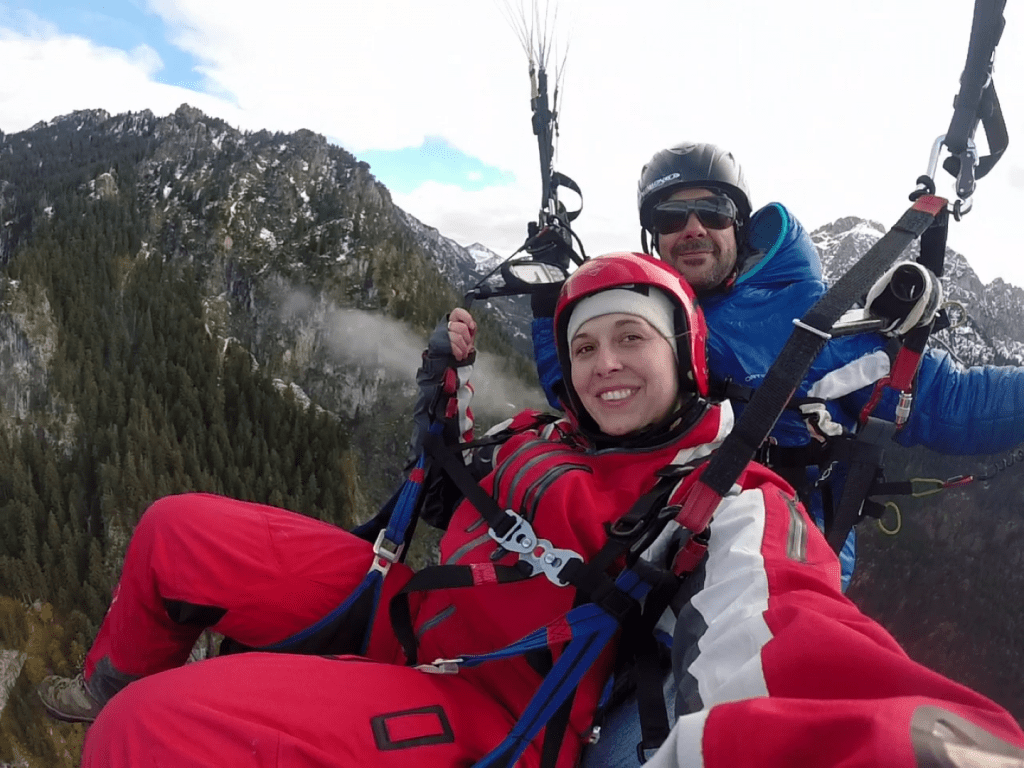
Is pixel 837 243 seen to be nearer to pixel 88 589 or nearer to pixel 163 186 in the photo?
pixel 163 186

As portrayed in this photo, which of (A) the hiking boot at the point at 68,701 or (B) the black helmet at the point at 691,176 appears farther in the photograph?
(B) the black helmet at the point at 691,176

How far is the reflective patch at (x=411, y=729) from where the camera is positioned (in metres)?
1.50

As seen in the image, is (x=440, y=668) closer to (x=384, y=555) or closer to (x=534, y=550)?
(x=534, y=550)

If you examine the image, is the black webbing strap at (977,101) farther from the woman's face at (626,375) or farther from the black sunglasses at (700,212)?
the woman's face at (626,375)

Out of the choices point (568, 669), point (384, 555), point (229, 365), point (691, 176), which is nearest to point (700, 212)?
point (691, 176)

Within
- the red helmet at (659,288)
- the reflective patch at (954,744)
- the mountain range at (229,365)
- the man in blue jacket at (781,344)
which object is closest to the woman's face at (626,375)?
the red helmet at (659,288)

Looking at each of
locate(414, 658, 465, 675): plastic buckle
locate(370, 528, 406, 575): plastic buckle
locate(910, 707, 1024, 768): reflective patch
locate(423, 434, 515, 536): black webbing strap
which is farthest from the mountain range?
locate(910, 707, 1024, 768): reflective patch

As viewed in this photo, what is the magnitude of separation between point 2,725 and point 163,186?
6317 centimetres

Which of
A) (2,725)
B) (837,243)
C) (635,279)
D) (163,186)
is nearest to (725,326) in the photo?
(635,279)

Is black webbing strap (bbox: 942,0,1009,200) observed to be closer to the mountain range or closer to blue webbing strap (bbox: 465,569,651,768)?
blue webbing strap (bbox: 465,569,651,768)

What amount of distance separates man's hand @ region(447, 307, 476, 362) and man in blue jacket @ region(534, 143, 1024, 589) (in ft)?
1.49

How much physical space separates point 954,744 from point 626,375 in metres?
1.39

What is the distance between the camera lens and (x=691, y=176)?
10.2 ft

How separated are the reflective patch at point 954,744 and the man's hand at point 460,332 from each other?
7.12 ft
